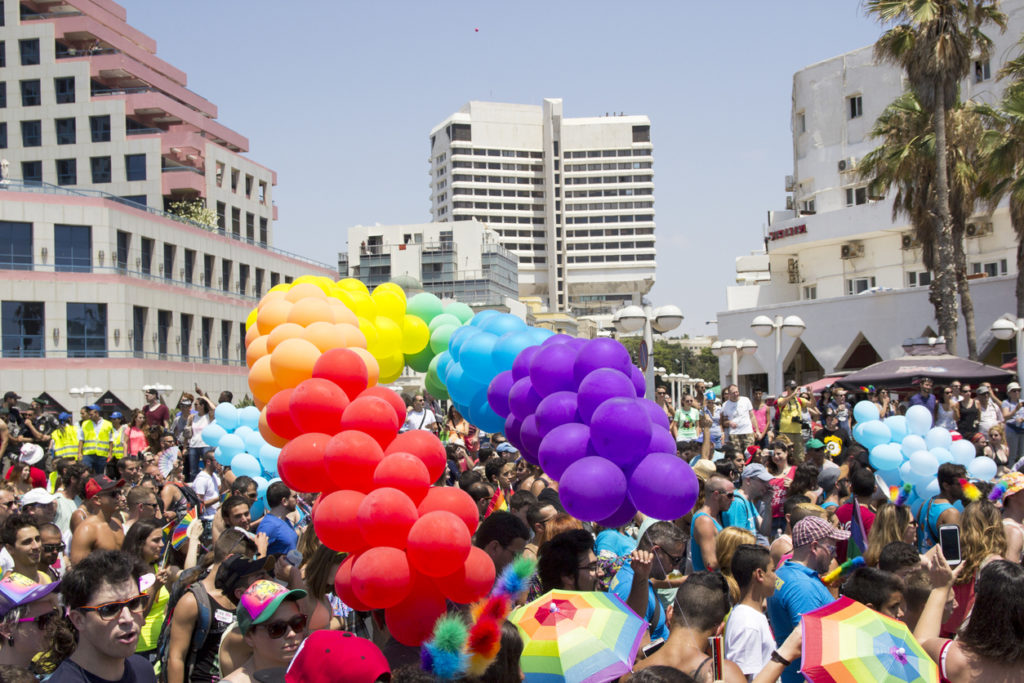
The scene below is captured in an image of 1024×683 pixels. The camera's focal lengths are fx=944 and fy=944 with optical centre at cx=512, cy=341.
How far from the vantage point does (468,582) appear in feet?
16.0

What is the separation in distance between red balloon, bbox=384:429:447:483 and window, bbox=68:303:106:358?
35523 millimetres

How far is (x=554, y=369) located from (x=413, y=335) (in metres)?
2.92

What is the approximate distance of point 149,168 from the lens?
5009cm

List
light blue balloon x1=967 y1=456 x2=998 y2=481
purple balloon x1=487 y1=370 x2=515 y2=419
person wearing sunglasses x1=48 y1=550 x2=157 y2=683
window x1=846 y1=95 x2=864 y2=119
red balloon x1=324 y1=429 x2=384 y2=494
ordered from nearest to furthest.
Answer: person wearing sunglasses x1=48 y1=550 x2=157 y2=683 → red balloon x1=324 y1=429 x2=384 y2=494 → purple balloon x1=487 y1=370 x2=515 y2=419 → light blue balloon x1=967 y1=456 x2=998 y2=481 → window x1=846 y1=95 x2=864 y2=119

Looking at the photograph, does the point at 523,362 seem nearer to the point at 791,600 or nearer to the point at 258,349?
the point at 258,349

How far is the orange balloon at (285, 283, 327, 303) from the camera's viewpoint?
26.3 ft

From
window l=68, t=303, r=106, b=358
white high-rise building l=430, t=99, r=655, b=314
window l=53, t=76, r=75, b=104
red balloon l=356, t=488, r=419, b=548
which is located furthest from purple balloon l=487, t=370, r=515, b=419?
white high-rise building l=430, t=99, r=655, b=314

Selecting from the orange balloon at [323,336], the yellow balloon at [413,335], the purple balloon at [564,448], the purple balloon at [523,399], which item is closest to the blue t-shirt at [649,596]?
the purple balloon at [564,448]

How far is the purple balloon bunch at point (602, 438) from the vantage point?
5.45m

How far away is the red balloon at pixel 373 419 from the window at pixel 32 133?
168 ft

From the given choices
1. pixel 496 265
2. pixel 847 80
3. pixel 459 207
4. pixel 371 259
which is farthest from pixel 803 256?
pixel 459 207

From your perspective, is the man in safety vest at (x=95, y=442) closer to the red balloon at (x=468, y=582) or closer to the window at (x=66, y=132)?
the red balloon at (x=468, y=582)

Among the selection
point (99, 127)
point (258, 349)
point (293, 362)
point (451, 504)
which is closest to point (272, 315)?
point (258, 349)

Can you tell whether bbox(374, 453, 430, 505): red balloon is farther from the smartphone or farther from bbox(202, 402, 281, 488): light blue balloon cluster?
bbox(202, 402, 281, 488): light blue balloon cluster
